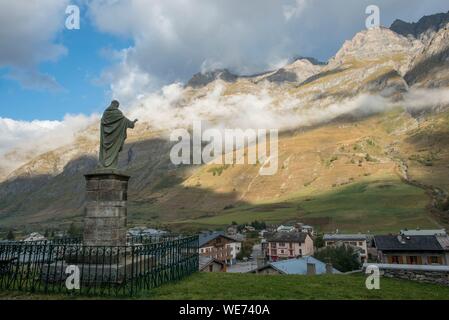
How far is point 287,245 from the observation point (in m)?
83.0

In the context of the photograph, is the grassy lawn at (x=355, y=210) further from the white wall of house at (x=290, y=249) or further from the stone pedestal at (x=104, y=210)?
the stone pedestal at (x=104, y=210)

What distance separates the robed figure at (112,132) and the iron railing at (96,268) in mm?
3841

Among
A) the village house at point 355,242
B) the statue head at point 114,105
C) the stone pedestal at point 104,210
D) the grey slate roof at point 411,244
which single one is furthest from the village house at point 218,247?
the stone pedestal at point 104,210

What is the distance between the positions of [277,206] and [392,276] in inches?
5713

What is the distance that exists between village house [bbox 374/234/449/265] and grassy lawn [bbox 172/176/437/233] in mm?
43943

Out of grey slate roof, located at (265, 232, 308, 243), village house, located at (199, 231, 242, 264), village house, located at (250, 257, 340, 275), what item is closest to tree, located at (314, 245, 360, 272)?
grey slate roof, located at (265, 232, 308, 243)

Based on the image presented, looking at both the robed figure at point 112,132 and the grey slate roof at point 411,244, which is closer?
the robed figure at point 112,132

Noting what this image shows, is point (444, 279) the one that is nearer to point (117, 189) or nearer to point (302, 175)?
point (117, 189)

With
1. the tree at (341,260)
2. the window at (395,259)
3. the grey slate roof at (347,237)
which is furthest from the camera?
the grey slate roof at (347,237)

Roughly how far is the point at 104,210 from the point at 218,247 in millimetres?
64365

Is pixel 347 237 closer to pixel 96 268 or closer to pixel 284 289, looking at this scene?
pixel 284 289

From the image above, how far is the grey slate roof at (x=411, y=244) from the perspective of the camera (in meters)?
52.0
